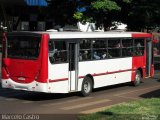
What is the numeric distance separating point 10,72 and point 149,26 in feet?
61.3

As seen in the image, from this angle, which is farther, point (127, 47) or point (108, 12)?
point (108, 12)

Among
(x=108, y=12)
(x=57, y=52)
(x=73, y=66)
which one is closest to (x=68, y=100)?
(x=73, y=66)

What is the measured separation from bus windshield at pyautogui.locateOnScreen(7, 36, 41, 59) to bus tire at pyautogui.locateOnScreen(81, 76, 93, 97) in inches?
101

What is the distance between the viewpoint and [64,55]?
16.8 metres

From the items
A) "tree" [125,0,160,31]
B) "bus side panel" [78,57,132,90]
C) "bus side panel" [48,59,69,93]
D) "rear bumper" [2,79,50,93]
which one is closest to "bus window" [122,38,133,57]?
"bus side panel" [78,57,132,90]

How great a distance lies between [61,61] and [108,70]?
336 cm

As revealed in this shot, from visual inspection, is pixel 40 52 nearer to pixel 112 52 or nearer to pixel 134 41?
pixel 112 52

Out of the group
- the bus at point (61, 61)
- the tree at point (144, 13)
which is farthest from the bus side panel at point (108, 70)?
the tree at point (144, 13)

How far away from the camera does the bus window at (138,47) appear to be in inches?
858

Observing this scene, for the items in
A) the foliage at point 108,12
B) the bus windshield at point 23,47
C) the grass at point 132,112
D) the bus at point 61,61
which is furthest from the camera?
A: the foliage at point 108,12

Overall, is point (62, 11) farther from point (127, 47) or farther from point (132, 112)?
point (132, 112)

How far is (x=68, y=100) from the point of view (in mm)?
16625

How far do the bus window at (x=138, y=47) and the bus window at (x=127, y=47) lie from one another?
17.7 inches

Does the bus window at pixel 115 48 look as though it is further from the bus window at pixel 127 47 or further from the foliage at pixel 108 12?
the foliage at pixel 108 12
